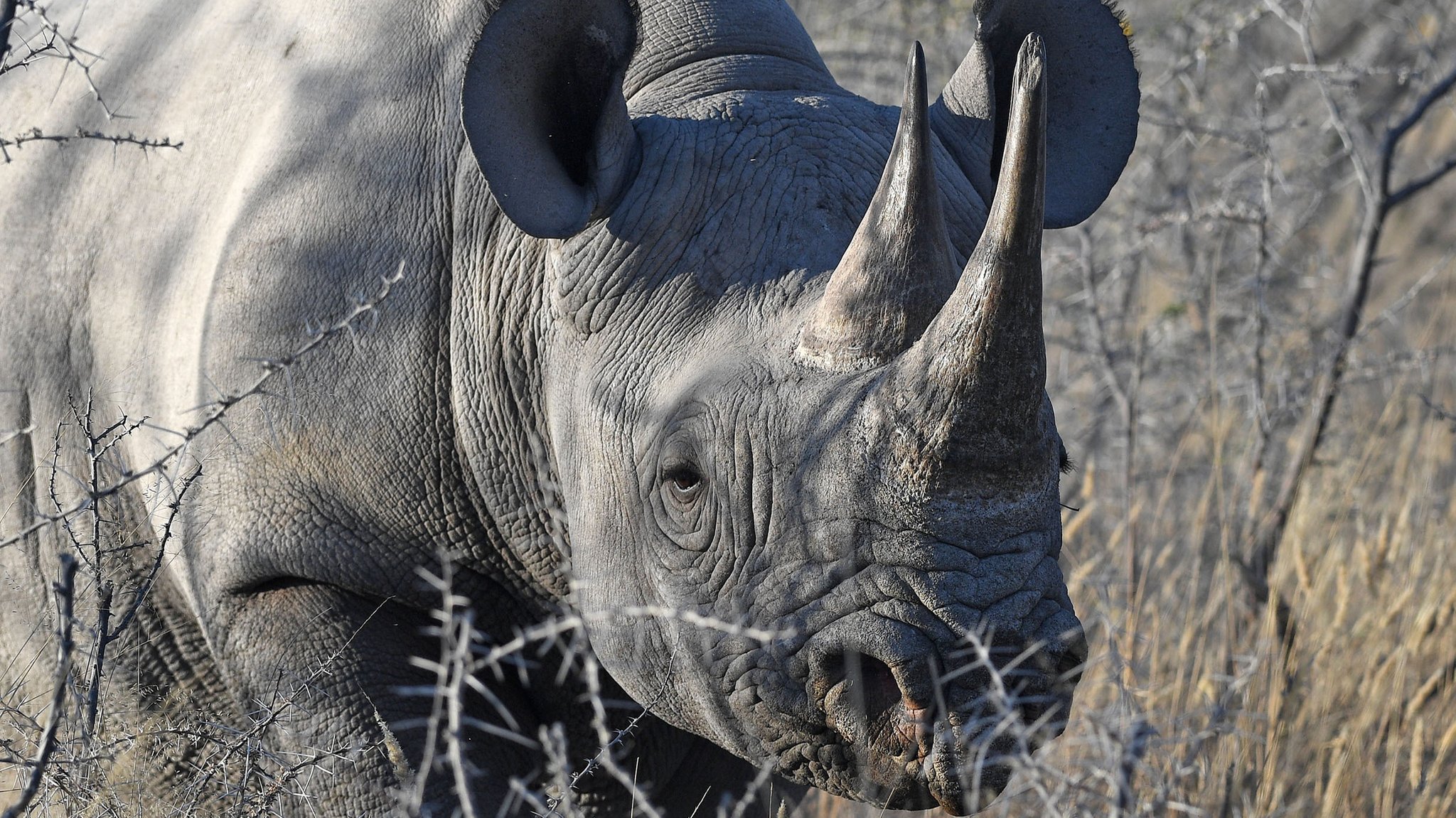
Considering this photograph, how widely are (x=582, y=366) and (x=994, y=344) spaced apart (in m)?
0.97

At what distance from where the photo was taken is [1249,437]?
Answer: 612 cm

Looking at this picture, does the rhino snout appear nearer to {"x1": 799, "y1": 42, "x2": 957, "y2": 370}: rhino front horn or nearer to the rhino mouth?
the rhino mouth

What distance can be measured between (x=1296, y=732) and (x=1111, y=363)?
169cm

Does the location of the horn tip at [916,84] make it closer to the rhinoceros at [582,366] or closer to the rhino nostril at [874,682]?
the rhinoceros at [582,366]

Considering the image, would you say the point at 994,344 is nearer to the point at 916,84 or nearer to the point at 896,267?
the point at 896,267

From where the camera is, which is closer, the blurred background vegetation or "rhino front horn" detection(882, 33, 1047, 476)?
"rhino front horn" detection(882, 33, 1047, 476)

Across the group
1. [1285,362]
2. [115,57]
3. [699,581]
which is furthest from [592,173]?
[1285,362]

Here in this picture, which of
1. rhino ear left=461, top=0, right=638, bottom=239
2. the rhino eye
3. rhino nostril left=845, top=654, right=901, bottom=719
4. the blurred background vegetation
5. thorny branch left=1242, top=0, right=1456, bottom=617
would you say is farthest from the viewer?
thorny branch left=1242, top=0, right=1456, bottom=617

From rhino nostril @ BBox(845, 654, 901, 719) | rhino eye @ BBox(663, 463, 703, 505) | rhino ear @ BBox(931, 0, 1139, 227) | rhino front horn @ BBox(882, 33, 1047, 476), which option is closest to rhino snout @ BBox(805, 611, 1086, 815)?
rhino nostril @ BBox(845, 654, 901, 719)

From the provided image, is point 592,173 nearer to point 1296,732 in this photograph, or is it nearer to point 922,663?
point 922,663

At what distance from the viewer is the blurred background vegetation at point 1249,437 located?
171 inches

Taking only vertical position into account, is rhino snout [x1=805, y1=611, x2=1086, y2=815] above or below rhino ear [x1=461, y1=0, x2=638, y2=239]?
below

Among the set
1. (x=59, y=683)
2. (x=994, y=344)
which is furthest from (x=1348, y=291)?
(x=59, y=683)

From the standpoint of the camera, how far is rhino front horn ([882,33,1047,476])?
8.09 ft
